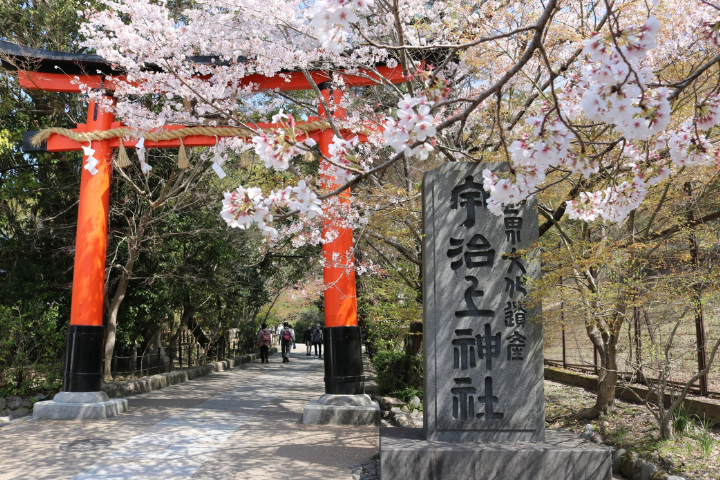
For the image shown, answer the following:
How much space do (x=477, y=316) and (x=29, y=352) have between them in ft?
27.8

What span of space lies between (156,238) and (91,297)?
310 centimetres

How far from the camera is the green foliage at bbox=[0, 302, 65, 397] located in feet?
30.6

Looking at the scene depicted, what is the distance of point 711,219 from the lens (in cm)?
616

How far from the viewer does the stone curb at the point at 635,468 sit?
5043 millimetres

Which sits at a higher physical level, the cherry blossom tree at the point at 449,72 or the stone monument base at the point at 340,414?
the cherry blossom tree at the point at 449,72

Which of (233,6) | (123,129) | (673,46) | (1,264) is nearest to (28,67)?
(123,129)

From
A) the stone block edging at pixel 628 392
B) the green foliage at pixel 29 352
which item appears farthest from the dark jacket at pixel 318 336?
the green foliage at pixel 29 352

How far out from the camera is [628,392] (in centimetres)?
820

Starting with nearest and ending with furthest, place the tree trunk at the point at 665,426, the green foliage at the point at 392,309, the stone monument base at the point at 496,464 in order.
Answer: the stone monument base at the point at 496,464 < the tree trunk at the point at 665,426 < the green foliage at the point at 392,309

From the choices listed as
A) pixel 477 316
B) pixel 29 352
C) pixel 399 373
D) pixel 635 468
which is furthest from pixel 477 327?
pixel 29 352

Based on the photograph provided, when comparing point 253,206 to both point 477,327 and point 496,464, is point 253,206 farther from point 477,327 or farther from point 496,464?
point 496,464

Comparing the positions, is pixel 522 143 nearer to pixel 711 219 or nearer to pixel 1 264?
pixel 711 219

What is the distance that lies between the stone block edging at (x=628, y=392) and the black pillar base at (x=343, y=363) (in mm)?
3819

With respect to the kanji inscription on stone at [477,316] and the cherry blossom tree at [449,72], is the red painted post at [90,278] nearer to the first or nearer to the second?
the cherry blossom tree at [449,72]
